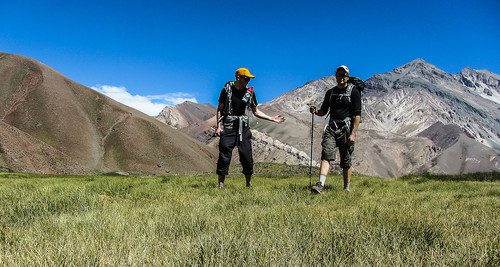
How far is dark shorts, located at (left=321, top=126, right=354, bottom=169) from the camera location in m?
7.45

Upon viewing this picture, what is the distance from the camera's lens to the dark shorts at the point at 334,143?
24.4ft

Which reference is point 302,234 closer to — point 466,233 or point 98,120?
point 466,233

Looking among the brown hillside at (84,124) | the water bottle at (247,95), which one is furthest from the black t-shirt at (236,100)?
the brown hillside at (84,124)

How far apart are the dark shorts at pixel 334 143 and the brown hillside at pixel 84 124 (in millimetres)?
129194

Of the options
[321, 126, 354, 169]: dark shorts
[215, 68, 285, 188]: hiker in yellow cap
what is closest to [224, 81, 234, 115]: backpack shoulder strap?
[215, 68, 285, 188]: hiker in yellow cap

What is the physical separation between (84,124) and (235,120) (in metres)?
149

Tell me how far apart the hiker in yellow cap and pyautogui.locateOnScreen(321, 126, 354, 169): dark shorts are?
1.99 metres

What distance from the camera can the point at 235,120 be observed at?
26.2 feet

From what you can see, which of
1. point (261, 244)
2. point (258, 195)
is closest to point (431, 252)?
point (261, 244)

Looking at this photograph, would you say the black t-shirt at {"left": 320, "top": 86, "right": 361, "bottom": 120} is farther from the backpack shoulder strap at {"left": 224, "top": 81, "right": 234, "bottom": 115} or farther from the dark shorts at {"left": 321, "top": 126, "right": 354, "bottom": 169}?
the backpack shoulder strap at {"left": 224, "top": 81, "right": 234, "bottom": 115}

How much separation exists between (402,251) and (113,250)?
6.90ft

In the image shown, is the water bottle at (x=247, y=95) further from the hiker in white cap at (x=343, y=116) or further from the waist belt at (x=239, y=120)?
the hiker in white cap at (x=343, y=116)

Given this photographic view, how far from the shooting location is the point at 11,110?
131m

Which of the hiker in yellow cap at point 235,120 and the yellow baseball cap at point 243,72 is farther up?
the yellow baseball cap at point 243,72
